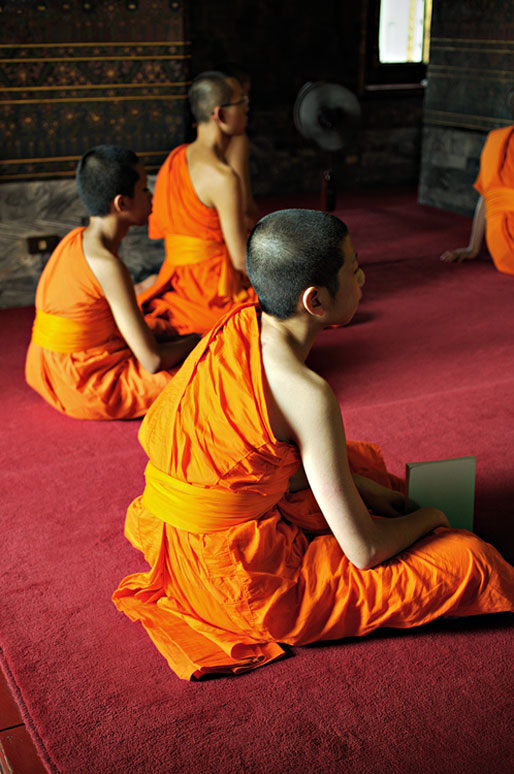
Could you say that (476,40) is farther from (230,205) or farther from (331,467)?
(331,467)

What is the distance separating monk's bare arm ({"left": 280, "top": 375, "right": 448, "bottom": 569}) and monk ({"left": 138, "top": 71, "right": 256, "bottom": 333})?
235 cm

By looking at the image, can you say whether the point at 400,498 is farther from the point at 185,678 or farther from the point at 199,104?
the point at 199,104

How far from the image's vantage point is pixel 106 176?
11.1 ft

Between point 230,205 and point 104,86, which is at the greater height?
point 104,86

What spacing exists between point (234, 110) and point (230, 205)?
0.53 meters

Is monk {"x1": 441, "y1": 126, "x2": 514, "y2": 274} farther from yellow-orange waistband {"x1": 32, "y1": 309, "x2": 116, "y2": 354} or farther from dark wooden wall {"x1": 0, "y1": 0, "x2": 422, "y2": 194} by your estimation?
yellow-orange waistband {"x1": 32, "y1": 309, "x2": 116, "y2": 354}

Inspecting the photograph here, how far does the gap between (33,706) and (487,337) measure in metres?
3.17

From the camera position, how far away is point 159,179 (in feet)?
15.0

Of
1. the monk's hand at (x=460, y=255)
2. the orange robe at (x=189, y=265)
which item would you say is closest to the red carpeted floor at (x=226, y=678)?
the orange robe at (x=189, y=265)

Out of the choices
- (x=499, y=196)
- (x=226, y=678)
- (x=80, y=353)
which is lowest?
(x=226, y=678)

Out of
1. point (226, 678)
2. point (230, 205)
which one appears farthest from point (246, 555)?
point (230, 205)

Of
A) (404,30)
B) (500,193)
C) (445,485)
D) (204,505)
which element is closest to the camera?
(204,505)

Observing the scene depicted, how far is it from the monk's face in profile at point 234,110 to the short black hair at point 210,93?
0.08 feet

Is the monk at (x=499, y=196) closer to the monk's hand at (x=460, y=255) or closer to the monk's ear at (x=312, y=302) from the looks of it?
the monk's hand at (x=460, y=255)
